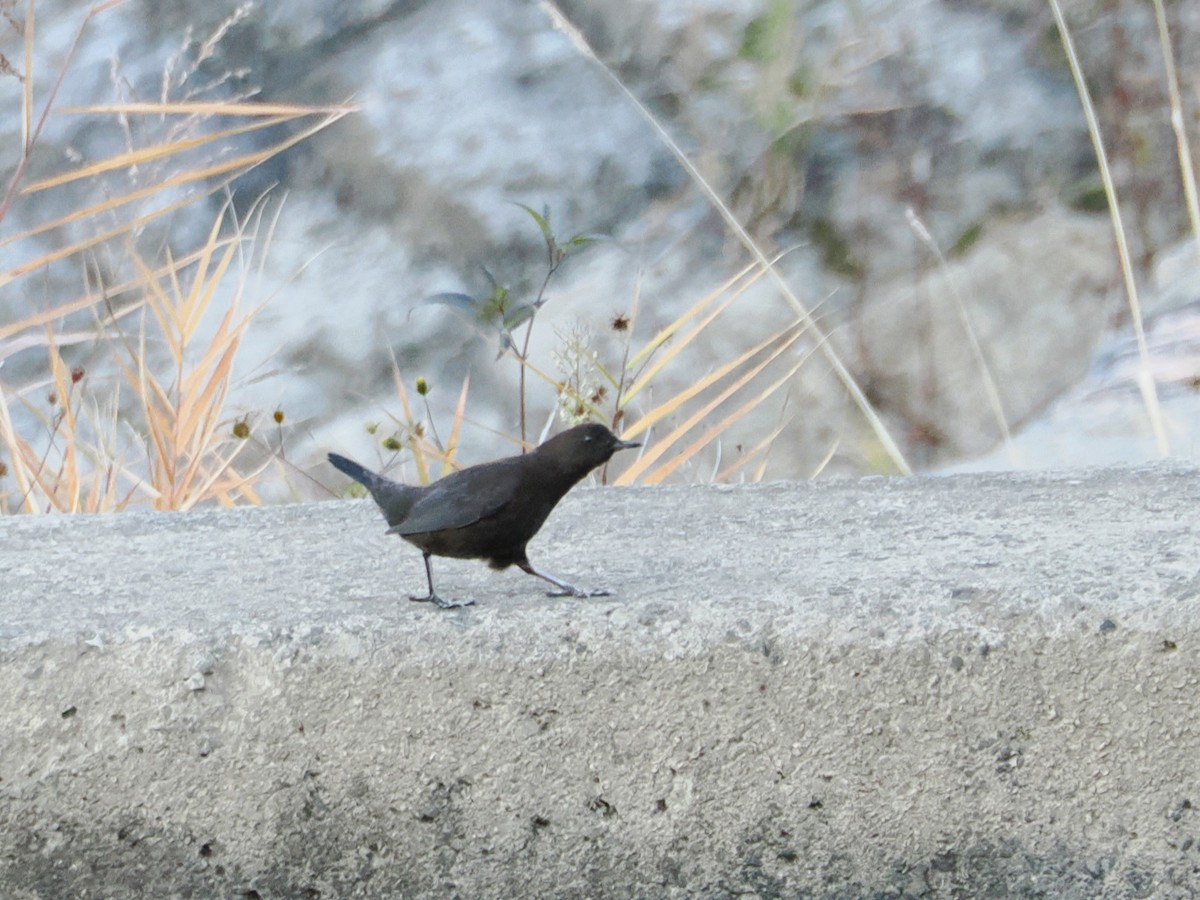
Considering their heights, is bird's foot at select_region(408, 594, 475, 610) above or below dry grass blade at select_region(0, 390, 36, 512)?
below

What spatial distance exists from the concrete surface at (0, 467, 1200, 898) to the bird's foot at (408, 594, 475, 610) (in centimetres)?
2

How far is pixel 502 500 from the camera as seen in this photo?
132cm

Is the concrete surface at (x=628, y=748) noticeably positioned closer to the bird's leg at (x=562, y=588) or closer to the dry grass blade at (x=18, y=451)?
the bird's leg at (x=562, y=588)

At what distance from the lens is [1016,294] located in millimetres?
3605

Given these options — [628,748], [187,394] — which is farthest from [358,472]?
[187,394]

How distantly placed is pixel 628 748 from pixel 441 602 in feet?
0.70

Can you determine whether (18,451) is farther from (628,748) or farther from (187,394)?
(628,748)

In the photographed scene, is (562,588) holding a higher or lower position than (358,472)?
lower

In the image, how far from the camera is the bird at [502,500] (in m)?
1.32

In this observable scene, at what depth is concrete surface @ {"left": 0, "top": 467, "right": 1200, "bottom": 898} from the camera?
1.27 meters

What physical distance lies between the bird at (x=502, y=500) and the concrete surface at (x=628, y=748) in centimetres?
6

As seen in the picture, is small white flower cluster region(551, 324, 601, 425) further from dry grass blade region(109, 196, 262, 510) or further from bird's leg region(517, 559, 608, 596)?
bird's leg region(517, 559, 608, 596)

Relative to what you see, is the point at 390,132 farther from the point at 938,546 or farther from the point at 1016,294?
the point at 938,546

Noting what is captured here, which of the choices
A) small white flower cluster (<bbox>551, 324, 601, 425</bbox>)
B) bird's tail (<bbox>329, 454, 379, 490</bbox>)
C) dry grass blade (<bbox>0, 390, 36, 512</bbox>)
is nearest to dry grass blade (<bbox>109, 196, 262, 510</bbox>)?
dry grass blade (<bbox>0, 390, 36, 512</bbox>)
